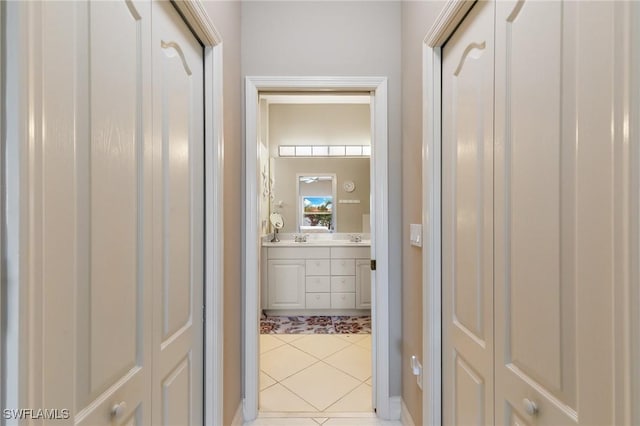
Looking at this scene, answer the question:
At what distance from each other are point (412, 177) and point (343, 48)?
36.3 inches

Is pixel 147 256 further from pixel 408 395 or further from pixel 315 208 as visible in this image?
pixel 315 208

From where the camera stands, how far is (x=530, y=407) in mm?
802

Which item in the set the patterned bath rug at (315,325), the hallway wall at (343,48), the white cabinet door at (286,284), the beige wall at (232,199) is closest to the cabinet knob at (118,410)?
the beige wall at (232,199)

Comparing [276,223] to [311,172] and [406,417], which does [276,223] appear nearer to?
[311,172]

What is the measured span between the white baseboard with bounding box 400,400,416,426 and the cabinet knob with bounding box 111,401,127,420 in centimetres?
144

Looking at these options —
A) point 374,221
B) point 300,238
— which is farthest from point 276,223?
point 374,221

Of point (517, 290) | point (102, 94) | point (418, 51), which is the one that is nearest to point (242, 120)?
point (418, 51)

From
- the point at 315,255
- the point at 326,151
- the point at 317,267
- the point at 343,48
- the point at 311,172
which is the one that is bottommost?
the point at 317,267

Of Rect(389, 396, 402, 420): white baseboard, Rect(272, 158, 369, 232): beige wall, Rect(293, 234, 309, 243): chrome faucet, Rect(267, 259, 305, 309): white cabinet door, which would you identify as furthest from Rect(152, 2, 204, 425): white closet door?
Rect(272, 158, 369, 232): beige wall

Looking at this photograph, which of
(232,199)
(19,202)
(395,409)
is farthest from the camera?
(395,409)

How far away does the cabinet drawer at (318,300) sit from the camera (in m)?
3.76

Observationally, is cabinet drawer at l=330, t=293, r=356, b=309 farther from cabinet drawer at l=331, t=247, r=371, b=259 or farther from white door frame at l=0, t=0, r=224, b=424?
white door frame at l=0, t=0, r=224, b=424

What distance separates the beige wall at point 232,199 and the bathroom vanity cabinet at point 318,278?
6.31 ft

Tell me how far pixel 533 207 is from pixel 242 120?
1.57 m
